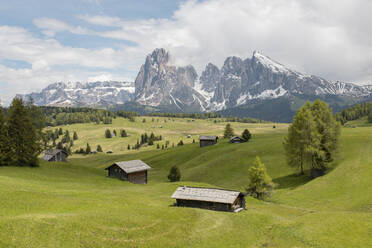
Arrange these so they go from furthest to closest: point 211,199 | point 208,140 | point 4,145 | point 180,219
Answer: point 208,140 → point 4,145 → point 211,199 → point 180,219

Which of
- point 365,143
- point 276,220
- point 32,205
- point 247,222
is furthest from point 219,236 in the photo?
point 365,143

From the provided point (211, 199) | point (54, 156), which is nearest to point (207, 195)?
point (211, 199)

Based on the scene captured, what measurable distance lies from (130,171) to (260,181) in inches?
1320

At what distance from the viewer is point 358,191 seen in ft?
162

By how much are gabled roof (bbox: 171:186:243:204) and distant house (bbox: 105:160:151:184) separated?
3055 cm

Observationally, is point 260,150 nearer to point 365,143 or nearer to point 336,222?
point 365,143

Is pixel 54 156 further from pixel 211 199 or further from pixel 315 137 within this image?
pixel 315 137

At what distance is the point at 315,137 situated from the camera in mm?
62750

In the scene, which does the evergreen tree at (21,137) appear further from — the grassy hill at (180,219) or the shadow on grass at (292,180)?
the shadow on grass at (292,180)

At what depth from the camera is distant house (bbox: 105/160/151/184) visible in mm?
71500

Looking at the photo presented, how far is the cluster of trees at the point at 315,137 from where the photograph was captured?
2467 inches

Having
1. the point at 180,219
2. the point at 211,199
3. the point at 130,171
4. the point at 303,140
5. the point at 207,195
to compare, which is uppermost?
the point at 303,140

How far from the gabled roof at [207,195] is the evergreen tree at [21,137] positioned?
41673mm

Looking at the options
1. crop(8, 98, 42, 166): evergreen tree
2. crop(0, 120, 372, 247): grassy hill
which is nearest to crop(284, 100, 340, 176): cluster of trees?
crop(0, 120, 372, 247): grassy hill
